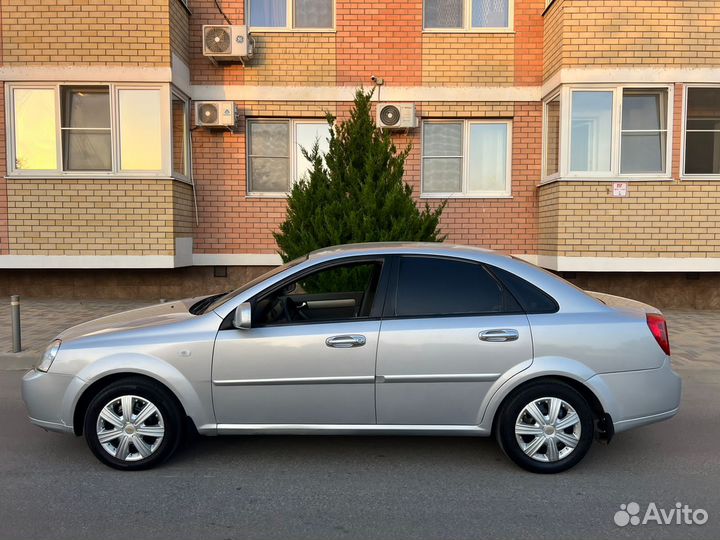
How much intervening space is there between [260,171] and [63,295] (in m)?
4.47

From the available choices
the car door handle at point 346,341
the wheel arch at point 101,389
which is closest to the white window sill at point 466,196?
the car door handle at point 346,341

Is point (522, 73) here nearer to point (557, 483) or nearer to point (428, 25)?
point (428, 25)

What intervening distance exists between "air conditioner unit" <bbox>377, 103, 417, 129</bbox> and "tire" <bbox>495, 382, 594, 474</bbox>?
7.66m

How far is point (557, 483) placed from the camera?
372cm

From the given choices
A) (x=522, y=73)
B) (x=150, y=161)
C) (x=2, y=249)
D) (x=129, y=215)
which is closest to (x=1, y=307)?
(x=2, y=249)

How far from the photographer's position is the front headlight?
3.91 meters

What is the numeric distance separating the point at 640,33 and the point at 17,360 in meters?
10.6

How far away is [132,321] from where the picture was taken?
4180mm

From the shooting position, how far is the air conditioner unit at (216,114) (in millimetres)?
10516

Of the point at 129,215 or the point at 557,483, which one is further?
the point at 129,215

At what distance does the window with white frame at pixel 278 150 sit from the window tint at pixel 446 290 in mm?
7447

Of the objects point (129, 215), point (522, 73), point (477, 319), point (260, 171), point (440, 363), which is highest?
point (522, 73)

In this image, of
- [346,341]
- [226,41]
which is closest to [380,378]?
[346,341]

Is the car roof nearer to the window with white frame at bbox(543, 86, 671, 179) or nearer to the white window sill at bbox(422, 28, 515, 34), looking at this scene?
the window with white frame at bbox(543, 86, 671, 179)
